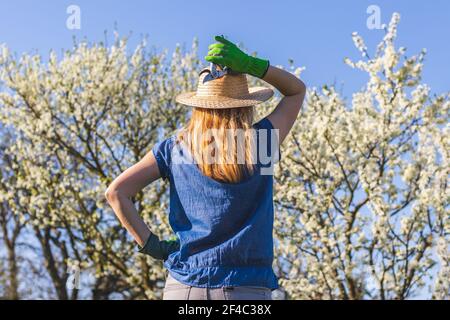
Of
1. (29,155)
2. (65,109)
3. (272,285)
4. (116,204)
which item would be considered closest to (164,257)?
(116,204)

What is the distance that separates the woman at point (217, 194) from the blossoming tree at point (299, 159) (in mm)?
6459

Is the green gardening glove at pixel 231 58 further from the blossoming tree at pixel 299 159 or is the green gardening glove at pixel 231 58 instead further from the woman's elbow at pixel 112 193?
the blossoming tree at pixel 299 159

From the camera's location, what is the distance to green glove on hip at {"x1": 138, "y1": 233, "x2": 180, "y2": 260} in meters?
2.62

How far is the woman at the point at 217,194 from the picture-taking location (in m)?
2.38

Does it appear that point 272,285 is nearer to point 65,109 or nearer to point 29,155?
point 65,109

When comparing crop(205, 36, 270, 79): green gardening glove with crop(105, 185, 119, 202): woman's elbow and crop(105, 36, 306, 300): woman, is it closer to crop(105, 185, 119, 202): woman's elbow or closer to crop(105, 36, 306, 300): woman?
crop(105, 36, 306, 300): woman

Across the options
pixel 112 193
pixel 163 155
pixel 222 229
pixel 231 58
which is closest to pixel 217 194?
pixel 222 229

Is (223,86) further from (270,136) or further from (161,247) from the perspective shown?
(161,247)

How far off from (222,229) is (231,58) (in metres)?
0.74

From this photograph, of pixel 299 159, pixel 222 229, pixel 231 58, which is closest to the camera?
pixel 222 229

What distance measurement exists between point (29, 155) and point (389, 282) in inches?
329

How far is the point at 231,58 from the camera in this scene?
265cm

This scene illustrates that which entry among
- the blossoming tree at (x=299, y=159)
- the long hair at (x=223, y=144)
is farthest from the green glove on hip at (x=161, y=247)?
the blossoming tree at (x=299, y=159)

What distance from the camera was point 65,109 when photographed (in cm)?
1284
